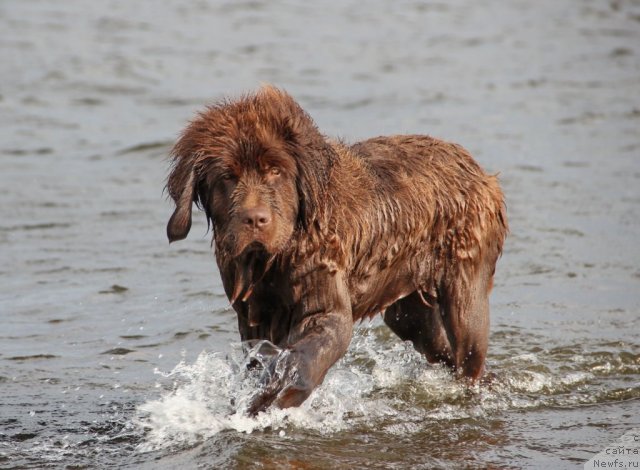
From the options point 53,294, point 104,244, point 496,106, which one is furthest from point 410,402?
point 496,106

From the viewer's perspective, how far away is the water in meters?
7.57

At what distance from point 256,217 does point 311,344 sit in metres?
0.89

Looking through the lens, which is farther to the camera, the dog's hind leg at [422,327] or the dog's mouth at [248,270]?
the dog's hind leg at [422,327]

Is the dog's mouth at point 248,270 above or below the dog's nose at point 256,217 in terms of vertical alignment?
below

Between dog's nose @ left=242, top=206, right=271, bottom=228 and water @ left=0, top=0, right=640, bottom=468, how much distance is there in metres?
1.30

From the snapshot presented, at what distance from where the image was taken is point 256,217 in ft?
21.5

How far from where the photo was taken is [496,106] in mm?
18938

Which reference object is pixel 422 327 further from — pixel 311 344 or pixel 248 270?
pixel 248 270

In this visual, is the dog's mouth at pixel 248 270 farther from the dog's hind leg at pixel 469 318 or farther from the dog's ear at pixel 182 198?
the dog's hind leg at pixel 469 318

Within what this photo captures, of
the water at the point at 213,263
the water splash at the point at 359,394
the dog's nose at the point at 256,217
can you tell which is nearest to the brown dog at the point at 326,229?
the dog's nose at the point at 256,217

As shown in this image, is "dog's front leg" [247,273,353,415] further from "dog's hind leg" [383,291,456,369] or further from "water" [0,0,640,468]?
"dog's hind leg" [383,291,456,369]

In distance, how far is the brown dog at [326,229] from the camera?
6.75 metres

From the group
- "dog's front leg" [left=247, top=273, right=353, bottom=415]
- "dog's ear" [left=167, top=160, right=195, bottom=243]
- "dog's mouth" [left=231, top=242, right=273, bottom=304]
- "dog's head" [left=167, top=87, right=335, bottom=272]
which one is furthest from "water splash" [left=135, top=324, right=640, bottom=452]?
"dog's ear" [left=167, top=160, right=195, bottom=243]

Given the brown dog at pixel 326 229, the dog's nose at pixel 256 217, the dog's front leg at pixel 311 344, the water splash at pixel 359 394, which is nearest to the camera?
the dog's nose at pixel 256 217
